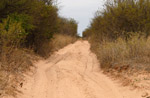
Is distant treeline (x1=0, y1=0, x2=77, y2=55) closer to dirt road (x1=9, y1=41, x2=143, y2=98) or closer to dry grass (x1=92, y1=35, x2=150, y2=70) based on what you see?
dirt road (x1=9, y1=41, x2=143, y2=98)

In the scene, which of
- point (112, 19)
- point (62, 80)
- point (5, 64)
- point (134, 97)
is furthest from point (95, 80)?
point (112, 19)

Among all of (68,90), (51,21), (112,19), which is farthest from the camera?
(51,21)

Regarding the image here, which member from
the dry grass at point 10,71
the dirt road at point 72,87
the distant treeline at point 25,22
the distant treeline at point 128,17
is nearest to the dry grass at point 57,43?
the distant treeline at point 25,22

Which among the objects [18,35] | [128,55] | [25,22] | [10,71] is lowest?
[10,71]

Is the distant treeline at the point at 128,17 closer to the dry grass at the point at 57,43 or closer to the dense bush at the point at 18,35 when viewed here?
the dense bush at the point at 18,35

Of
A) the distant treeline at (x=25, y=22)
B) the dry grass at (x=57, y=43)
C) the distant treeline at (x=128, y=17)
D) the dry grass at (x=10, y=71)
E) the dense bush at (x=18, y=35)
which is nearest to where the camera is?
the dry grass at (x=10, y=71)

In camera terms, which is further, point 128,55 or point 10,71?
point 128,55

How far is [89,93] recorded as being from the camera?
7.02m

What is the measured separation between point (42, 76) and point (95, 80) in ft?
7.17

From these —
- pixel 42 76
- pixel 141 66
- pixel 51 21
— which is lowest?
pixel 42 76

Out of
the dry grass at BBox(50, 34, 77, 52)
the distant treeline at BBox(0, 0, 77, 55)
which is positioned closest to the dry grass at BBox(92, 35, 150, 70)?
the distant treeline at BBox(0, 0, 77, 55)

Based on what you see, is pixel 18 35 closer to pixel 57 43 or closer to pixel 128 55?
pixel 128 55

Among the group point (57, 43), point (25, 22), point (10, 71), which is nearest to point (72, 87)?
point (10, 71)

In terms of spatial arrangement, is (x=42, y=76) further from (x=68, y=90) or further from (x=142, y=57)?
(x=142, y=57)
